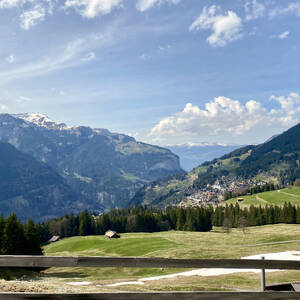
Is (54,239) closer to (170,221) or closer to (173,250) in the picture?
(170,221)

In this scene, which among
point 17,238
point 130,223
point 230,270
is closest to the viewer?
point 230,270

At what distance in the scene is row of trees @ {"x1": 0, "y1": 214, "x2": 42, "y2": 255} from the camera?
63219 mm

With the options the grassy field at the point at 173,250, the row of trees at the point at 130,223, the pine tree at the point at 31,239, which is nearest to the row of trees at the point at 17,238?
the pine tree at the point at 31,239

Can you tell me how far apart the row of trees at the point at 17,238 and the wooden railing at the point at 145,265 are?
210 feet

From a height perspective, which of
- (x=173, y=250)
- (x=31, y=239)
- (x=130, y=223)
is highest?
(x=31, y=239)

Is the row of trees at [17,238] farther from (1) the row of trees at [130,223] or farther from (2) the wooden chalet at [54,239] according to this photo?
(1) the row of trees at [130,223]

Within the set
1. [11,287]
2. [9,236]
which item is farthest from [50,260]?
[9,236]

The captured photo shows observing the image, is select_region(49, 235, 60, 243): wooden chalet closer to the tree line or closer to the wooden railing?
the tree line

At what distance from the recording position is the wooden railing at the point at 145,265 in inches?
242

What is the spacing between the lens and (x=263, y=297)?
21.2 ft

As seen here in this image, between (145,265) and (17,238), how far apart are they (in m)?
67.5

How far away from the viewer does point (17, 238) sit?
65.5 metres

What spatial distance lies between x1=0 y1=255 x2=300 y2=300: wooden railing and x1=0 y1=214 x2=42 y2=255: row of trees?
64.0 m

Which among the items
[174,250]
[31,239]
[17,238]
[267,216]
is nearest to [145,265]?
[17,238]
